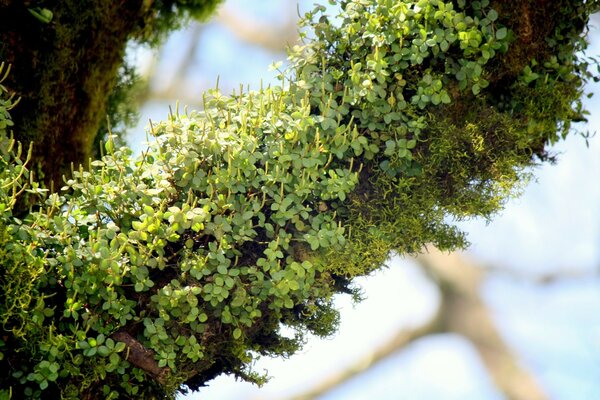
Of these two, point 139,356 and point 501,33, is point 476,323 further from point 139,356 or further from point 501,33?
point 139,356

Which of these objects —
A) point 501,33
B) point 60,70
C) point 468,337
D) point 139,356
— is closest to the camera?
point 139,356

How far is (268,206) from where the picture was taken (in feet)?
6.47

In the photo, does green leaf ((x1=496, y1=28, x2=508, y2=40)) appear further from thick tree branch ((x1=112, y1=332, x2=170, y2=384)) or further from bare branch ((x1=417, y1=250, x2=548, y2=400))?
bare branch ((x1=417, y1=250, x2=548, y2=400))

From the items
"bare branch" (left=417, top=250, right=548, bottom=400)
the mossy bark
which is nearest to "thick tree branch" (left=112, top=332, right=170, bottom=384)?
the mossy bark

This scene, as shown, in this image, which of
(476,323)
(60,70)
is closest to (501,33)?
(60,70)

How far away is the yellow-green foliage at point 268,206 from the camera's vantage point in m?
1.89

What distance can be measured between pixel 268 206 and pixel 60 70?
1504 mm

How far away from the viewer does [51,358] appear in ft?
6.10

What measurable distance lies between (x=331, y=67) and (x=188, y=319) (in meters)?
0.82

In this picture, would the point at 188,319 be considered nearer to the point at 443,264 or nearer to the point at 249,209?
the point at 249,209

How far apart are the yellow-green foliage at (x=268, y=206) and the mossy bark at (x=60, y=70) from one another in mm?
995

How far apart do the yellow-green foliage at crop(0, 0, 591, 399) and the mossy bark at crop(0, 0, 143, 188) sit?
99 cm

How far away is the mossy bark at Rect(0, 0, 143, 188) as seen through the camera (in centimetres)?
291

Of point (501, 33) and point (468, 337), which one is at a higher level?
point (468, 337)
